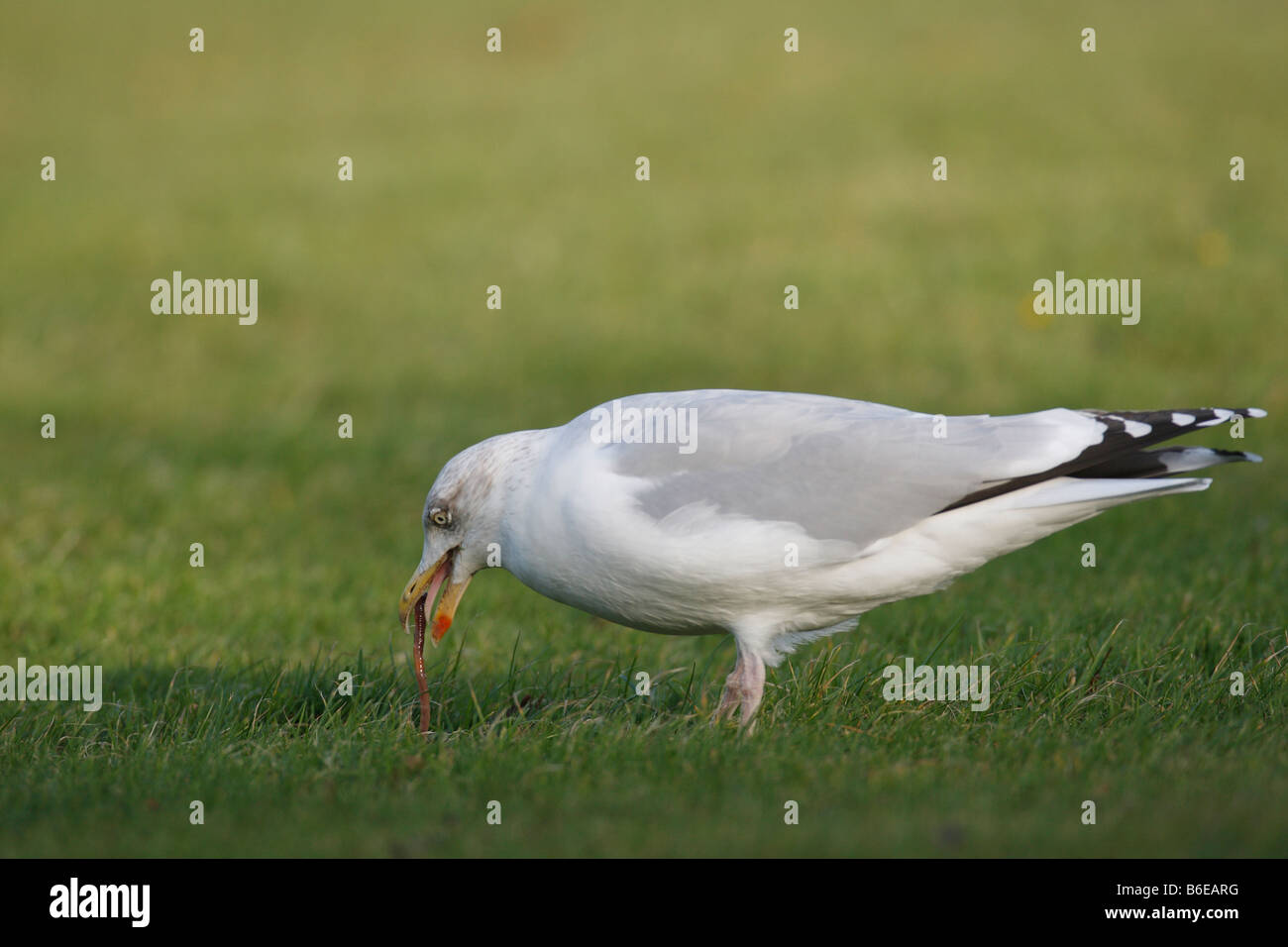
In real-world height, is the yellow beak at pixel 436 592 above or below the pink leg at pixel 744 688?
above

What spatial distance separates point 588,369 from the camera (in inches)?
516

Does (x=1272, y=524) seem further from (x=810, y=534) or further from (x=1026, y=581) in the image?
(x=810, y=534)

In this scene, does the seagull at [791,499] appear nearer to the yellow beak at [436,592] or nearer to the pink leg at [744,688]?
the pink leg at [744,688]

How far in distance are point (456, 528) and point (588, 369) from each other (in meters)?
7.50

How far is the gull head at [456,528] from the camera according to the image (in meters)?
5.57

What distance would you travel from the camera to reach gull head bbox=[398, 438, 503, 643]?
18.3 ft

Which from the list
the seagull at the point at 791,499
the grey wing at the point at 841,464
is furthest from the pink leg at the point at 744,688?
the grey wing at the point at 841,464

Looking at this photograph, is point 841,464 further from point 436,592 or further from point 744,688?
point 436,592

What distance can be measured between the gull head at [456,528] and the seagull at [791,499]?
8 centimetres

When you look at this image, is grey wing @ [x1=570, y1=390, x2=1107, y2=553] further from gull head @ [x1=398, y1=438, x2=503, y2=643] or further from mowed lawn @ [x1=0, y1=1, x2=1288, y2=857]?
mowed lawn @ [x1=0, y1=1, x2=1288, y2=857]

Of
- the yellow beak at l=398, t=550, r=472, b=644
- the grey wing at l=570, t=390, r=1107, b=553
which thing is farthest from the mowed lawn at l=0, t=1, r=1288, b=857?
the grey wing at l=570, t=390, r=1107, b=553

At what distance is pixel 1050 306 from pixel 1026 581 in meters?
6.05

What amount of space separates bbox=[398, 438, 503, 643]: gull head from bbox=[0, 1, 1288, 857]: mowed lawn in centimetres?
42

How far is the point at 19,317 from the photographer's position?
14391 mm
